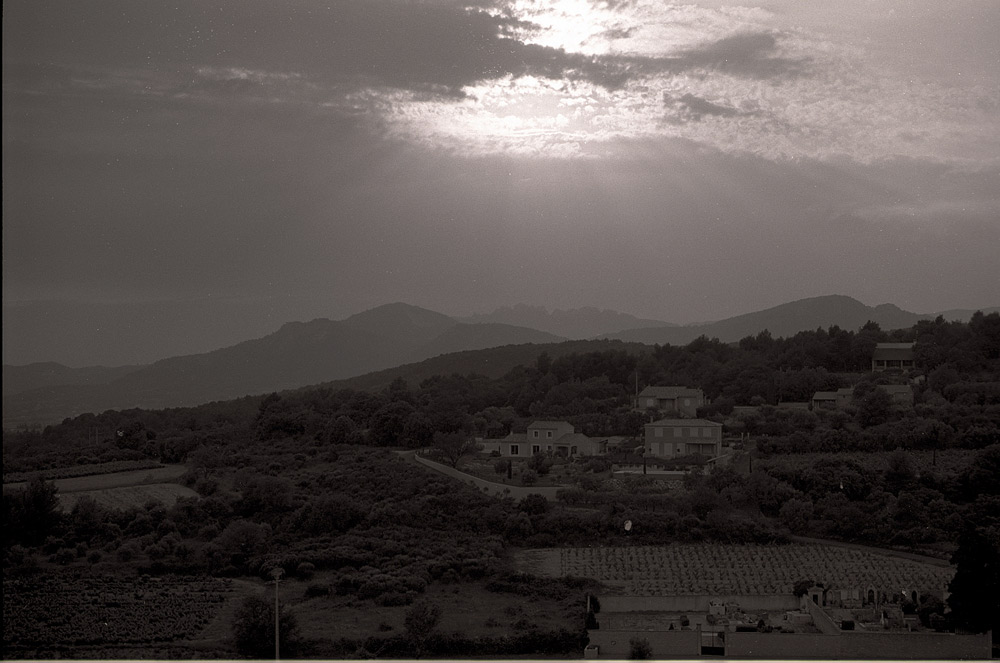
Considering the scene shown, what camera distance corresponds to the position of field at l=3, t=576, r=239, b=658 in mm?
9164

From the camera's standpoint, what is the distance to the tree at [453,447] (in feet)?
54.8

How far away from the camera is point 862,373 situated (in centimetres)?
2173

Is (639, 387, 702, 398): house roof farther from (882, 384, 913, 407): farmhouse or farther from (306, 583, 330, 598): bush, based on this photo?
(306, 583, 330, 598): bush

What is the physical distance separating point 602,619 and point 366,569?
356 cm

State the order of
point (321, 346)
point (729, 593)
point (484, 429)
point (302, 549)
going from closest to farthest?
point (729, 593)
point (302, 549)
point (484, 429)
point (321, 346)

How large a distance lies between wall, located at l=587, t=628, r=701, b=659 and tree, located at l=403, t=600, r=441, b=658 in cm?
154

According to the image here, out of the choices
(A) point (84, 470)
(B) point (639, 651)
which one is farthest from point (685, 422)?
(A) point (84, 470)

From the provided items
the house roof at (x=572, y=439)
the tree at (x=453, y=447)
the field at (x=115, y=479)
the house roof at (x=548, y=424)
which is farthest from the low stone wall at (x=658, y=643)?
the field at (x=115, y=479)

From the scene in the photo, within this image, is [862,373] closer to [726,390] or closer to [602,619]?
[726,390]

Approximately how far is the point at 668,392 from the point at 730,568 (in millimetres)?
8697

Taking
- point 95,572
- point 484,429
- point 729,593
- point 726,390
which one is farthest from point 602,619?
point 726,390

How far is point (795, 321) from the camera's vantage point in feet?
106

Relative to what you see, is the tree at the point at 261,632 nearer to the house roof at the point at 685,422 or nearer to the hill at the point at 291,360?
the house roof at the point at 685,422

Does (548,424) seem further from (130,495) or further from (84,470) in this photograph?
(84,470)
